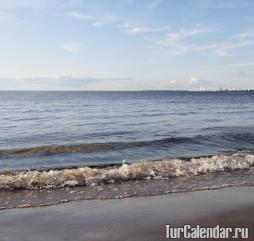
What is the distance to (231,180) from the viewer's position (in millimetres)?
12008

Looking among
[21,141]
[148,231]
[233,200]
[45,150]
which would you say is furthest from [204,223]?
[21,141]

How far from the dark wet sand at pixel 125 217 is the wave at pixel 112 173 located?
2110 mm

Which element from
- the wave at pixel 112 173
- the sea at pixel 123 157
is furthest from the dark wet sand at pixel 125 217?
the wave at pixel 112 173

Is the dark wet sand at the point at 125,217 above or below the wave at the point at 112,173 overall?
below

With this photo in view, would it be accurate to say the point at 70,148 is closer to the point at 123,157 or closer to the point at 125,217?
the point at 123,157

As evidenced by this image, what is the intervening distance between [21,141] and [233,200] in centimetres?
1349

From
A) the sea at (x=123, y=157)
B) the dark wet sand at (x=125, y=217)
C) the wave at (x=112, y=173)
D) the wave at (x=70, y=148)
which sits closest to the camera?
the dark wet sand at (x=125, y=217)

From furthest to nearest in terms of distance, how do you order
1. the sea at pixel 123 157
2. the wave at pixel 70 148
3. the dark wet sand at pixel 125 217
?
the wave at pixel 70 148 < the sea at pixel 123 157 < the dark wet sand at pixel 125 217

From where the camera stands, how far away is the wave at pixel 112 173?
11.4 meters

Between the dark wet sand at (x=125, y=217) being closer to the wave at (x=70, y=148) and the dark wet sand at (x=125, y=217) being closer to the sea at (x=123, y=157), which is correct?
the sea at (x=123, y=157)

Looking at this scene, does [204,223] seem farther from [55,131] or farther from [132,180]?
[55,131]

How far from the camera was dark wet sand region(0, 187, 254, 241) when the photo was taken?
24.4 feet

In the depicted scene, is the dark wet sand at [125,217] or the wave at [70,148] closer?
the dark wet sand at [125,217]

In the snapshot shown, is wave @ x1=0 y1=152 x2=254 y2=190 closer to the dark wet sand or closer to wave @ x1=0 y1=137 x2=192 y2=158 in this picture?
the dark wet sand
